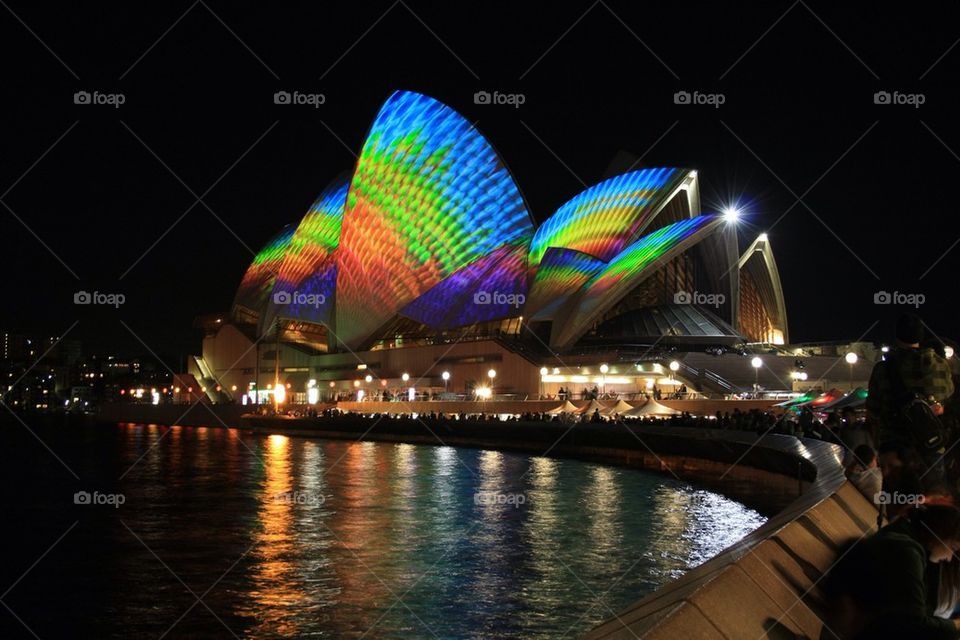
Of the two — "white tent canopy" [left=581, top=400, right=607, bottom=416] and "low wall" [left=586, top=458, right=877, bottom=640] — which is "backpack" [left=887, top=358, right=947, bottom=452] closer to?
"low wall" [left=586, top=458, right=877, bottom=640]

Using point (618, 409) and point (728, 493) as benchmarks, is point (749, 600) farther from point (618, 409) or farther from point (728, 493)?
point (618, 409)

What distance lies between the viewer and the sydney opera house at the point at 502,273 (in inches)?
1992

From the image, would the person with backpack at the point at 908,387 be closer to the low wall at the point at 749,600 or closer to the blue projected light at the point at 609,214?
the low wall at the point at 749,600

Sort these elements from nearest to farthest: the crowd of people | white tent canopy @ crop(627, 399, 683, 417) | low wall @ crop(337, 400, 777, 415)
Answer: the crowd of people
white tent canopy @ crop(627, 399, 683, 417)
low wall @ crop(337, 400, 777, 415)

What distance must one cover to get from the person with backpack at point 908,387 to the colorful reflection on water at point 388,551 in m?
3.71

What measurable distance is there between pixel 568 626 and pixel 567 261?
45.1 meters

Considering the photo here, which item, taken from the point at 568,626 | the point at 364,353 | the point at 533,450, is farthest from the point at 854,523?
the point at 364,353

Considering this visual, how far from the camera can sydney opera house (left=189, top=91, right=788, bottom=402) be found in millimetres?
50594

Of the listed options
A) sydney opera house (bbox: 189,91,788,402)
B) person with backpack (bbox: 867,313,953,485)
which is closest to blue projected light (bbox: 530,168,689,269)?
sydney opera house (bbox: 189,91,788,402)

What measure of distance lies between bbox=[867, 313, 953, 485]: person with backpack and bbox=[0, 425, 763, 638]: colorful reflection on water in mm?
3710

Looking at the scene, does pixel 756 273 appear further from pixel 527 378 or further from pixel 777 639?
pixel 777 639

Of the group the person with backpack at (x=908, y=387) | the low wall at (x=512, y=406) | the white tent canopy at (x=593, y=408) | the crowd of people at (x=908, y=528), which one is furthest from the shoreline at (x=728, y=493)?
the low wall at (x=512, y=406)

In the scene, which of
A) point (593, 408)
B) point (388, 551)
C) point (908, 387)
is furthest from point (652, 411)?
point (908, 387)

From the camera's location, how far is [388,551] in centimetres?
1276
